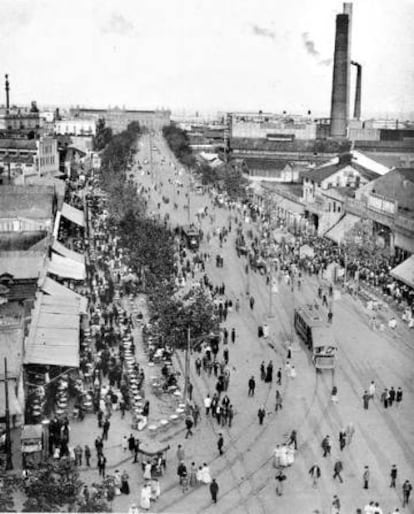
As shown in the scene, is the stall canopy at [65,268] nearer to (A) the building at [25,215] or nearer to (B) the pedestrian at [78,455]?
(A) the building at [25,215]

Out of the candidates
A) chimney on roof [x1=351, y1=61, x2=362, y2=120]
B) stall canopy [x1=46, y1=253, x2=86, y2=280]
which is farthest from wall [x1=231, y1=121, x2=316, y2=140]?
stall canopy [x1=46, y1=253, x2=86, y2=280]

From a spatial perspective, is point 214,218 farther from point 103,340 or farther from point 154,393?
point 154,393

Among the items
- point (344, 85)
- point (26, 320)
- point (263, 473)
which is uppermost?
point (344, 85)

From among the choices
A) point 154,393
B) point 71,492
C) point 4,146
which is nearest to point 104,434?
point 154,393

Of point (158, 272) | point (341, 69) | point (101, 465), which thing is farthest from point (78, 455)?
point (341, 69)

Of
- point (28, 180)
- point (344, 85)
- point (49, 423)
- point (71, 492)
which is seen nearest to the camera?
point (71, 492)

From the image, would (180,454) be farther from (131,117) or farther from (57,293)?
(131,117)

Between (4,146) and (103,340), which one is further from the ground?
(4,146)

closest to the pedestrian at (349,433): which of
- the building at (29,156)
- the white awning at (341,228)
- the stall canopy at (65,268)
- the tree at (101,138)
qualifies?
the stall canopy at (65,268)
